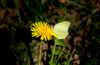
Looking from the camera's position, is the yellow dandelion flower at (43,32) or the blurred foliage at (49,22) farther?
the blurred foliage at (49,22)

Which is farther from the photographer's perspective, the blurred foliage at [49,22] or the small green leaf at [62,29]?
the blurred foliage at [49,22]

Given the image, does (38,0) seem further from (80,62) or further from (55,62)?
(55,62)

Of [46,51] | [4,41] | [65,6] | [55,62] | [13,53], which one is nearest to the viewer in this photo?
[55,62]

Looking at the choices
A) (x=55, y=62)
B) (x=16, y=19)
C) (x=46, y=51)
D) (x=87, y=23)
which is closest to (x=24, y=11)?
(x=16, y=19)

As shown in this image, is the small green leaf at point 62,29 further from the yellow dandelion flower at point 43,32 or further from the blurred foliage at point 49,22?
the blurred foliage at point 49,22

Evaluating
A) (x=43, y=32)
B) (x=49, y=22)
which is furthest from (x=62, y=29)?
(x=49, y=22)

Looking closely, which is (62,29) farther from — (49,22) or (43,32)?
(49,22)

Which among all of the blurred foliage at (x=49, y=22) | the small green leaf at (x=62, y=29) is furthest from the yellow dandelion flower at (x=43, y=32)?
the blurred foliage at (x=49, y=22)

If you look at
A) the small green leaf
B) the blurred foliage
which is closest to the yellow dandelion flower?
the small green leaf

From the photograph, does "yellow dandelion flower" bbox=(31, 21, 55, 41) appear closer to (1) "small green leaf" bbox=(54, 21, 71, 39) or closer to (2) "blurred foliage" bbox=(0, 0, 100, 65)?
(1) "small green leaf" bbox=(54, 21, 71, 39)
